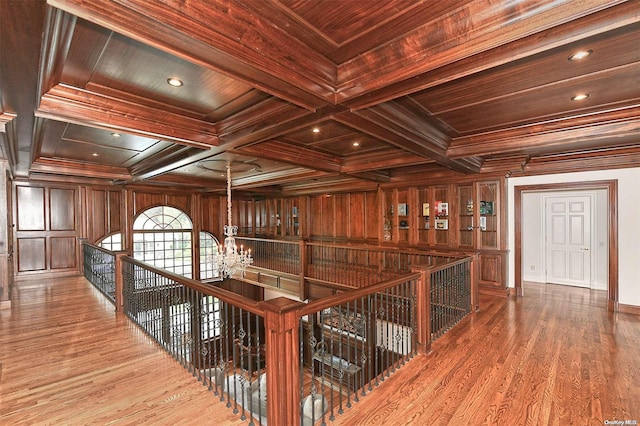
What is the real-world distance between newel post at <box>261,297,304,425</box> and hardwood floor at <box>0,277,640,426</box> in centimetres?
48

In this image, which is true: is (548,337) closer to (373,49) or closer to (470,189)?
(470,189)

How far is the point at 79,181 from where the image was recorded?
24.3 ft

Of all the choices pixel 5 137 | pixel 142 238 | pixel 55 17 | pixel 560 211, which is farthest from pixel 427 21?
pixel 142 238

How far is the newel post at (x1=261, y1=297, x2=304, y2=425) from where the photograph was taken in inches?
75.6

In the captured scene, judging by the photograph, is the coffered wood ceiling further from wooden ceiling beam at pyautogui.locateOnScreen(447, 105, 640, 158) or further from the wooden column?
the wooden column

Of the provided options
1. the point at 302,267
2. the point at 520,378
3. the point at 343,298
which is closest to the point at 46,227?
the point at 302,267

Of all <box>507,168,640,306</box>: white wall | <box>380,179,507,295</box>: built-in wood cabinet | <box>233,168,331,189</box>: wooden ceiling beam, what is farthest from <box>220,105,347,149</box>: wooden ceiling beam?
<box>507,168,640,306</box>: white wall

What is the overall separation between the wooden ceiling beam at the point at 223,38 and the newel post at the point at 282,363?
64.9 inches

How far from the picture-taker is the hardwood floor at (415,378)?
2289mm

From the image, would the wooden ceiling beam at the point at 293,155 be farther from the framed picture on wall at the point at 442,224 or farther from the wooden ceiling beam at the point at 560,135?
the framed picture on wall at the point at 442,224

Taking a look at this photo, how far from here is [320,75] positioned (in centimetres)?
240

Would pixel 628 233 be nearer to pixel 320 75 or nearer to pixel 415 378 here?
pixel 415 378

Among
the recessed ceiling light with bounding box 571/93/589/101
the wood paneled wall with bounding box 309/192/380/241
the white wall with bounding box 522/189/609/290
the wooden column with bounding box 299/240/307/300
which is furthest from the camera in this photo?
the wood paneled wall with bounding box 309/192/380/241

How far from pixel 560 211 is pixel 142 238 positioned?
11.5m
